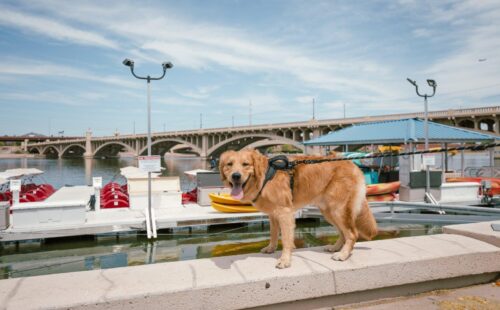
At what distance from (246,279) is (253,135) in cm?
6159

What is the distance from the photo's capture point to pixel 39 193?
17297 mm

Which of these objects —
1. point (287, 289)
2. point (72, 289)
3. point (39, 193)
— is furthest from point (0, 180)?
point (287, 289)

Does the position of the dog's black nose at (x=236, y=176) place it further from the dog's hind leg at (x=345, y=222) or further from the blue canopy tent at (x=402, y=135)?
the blue canopy tent at (x=402, y=135)

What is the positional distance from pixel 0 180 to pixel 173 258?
1008 centimetres

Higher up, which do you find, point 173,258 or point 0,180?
point 0,180

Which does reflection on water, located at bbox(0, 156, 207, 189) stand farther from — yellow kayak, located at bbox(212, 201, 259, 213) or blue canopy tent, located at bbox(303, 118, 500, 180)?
yellow kayak, located at bbox(212, 201, 259, 213)

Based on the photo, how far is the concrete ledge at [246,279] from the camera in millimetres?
2877

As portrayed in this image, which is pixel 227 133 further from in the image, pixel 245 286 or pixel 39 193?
pixel 245 286

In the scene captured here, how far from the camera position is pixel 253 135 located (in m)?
64.6

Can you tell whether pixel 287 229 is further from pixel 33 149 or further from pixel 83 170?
pixel 33 149

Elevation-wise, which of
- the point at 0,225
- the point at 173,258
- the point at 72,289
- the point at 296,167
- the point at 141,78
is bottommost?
the point at 173,258

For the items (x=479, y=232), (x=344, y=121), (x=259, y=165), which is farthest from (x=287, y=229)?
(x=344, y=121)

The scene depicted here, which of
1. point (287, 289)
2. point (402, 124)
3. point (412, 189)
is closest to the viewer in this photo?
point (287, 289)

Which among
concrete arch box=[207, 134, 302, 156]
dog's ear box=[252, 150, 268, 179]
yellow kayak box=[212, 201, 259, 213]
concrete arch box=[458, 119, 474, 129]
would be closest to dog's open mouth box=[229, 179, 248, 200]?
dog's ear box=[252, 150, 268, 179]
